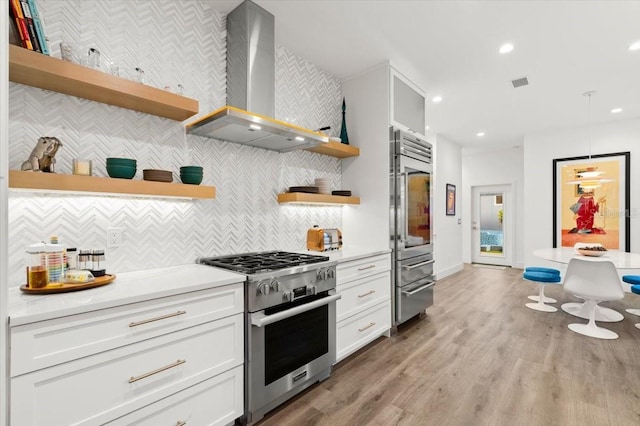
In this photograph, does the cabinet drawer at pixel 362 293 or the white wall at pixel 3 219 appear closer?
the white wall at pixel 3 219

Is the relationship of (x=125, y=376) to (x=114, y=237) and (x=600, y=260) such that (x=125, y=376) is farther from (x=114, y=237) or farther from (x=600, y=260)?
(x=600, y=260)

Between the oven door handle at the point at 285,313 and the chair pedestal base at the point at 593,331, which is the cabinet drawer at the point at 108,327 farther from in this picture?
the chair pedestal base at the point at 593,331

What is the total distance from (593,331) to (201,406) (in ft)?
12.7

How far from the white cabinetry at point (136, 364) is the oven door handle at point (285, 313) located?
95mm

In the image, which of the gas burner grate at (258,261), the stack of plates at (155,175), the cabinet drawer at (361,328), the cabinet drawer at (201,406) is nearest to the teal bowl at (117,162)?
the stack of plates at (155,175)

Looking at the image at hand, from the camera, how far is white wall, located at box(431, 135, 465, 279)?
5.93m

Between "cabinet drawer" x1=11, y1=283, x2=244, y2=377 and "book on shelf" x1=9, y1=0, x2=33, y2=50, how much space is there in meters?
1.33

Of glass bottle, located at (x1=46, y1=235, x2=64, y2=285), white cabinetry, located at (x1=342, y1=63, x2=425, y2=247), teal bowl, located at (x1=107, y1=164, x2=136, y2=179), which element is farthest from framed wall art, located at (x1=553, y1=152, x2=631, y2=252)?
glass bottle, located at (x1=46, y1=235, x2=64, y2=285)

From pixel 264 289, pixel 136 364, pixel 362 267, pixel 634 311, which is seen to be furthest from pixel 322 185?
pixel 634 311

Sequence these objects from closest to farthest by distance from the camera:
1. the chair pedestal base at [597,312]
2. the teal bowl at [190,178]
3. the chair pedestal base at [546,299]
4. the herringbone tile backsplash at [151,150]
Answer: the herringbone tile backsplash at [151,150] < the teal bowl at [190,178] < the chair pedestal base at [597,312] < the chair pedestal base at [546,299]

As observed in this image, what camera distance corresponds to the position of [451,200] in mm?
6500

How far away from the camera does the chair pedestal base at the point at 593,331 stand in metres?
3.13

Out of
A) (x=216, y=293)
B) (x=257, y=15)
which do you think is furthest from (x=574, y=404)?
(x=257, y=15)

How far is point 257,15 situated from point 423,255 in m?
2.94
